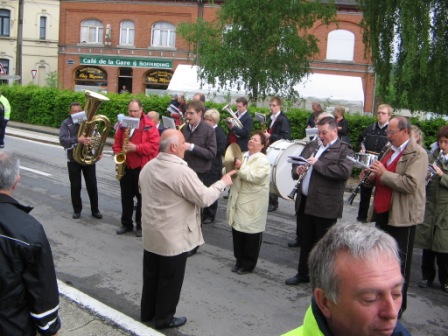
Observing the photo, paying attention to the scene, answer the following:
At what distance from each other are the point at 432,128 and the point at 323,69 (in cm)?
2584

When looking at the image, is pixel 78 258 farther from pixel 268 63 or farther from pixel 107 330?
pixel 268 63

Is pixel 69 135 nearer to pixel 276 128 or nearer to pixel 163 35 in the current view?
pixel 276 128

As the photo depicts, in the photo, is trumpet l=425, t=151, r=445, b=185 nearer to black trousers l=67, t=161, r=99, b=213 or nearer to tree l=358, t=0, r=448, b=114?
black trousers l=67, t=161, r=99, b=213

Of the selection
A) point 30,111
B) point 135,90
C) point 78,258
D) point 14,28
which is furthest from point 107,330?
point 14,28

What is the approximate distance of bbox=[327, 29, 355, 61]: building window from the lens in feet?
123

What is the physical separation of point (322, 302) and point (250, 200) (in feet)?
14.7

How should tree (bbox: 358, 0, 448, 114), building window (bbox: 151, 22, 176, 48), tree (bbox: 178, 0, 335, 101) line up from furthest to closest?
building window (bbox: 151, 22, 176, 48) < tree (bbox: 178, 0, 335, 101) < tree (bbox: 358, 0, 448, 114)

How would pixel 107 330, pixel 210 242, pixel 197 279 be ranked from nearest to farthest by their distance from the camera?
pixel 107 330 → pixel 197 279 → pixel 210 242

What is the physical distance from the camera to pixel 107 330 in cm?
484

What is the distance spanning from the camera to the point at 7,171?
3.32 m

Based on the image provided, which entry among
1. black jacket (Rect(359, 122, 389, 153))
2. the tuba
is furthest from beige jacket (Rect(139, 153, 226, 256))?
black jacket (Rect(359, 122, 389, 153))

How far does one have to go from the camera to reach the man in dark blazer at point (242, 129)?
9.79m

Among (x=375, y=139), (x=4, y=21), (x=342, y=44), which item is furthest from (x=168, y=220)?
(x=4, y=21)

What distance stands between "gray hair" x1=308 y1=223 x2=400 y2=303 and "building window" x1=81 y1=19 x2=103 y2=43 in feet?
138
